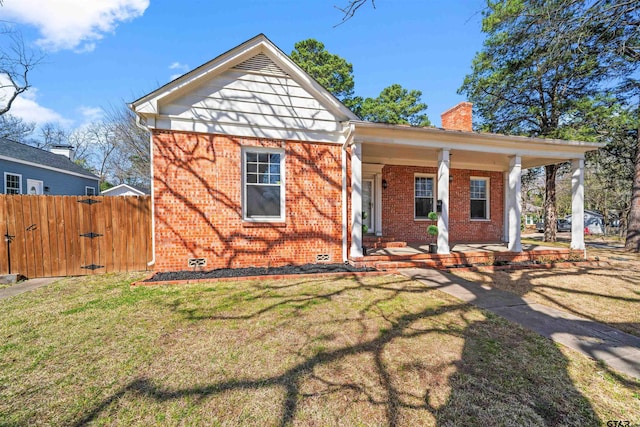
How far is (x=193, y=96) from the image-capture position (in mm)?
6434

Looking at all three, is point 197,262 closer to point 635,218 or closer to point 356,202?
point 356,202

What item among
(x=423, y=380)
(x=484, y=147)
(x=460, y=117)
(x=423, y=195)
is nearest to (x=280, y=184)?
(x=423, y=380)

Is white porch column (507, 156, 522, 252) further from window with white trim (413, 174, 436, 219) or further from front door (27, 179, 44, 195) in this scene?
front door (27, 179, 44, 195)

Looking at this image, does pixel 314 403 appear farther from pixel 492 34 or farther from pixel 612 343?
pixel 492 34

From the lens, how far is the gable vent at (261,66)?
6.73 m

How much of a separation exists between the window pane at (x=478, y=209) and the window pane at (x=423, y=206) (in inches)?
76.9

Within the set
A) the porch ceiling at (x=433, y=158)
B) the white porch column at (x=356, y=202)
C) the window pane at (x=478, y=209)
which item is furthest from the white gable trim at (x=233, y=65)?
the window pane at (x=478, y=209)

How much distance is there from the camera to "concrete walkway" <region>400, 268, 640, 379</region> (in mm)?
2924

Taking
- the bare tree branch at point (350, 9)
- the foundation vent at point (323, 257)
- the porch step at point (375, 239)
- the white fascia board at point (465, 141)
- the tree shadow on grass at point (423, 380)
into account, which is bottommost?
the tree shadow on grass at point (423, 380)

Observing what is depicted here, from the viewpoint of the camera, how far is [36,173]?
45.4 ft

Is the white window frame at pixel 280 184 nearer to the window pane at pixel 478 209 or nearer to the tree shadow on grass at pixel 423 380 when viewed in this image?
the tree shadow on grass at pixel 423 380

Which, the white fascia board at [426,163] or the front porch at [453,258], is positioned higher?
the white fascia board at [426,163]

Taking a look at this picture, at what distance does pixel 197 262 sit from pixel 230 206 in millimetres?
1509

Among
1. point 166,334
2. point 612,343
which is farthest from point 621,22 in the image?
point 166,334
